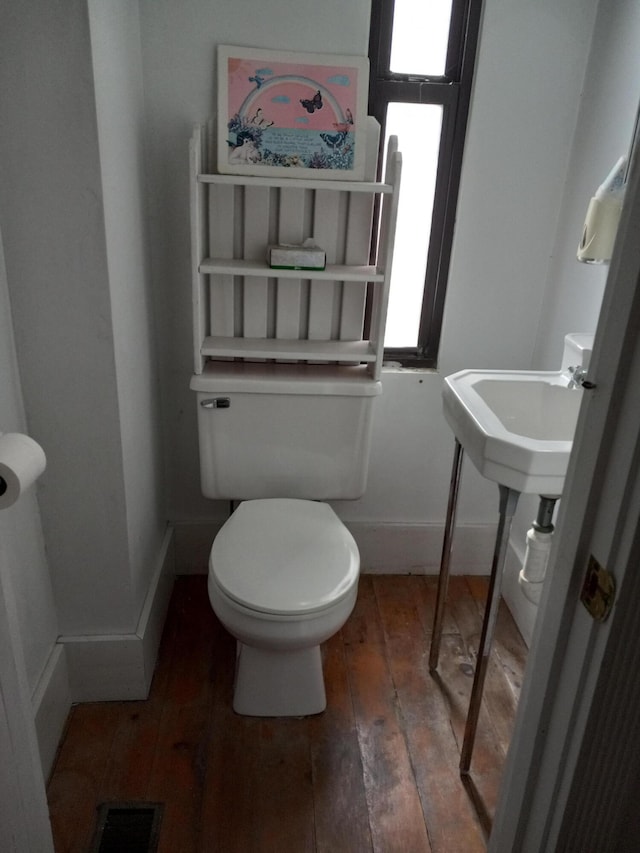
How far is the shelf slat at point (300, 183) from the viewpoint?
5.55 ft

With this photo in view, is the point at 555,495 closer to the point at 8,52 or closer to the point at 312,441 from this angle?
the point at 312,441

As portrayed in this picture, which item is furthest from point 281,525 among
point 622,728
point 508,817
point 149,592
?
point 622,728

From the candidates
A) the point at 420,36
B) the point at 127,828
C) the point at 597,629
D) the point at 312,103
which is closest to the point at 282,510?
the point at 127,828

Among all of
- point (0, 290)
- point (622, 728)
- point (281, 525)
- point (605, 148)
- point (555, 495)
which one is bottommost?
point (281, 525)

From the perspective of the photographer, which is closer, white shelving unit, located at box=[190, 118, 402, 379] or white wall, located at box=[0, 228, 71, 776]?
white wall, located at box=[0, 228, 71, 776]

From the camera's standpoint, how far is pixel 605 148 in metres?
1.72

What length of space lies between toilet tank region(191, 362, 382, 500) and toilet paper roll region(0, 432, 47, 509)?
981mm

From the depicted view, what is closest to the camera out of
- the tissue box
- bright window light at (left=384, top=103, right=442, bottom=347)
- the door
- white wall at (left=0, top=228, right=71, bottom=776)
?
Answer: the door

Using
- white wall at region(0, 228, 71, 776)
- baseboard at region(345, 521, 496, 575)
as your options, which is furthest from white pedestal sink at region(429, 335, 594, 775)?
white wall at region(0, 228, 71, 776)

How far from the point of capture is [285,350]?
6.14 ft

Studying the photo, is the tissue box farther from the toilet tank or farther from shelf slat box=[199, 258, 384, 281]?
the toilet tank

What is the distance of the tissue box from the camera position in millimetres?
1794

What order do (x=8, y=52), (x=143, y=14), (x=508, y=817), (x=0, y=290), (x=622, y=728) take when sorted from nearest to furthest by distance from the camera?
(x=622, y=728) → (x=508, y=817) → (x=8, y=52) → (x=0, y=290) → (x=143, y=14)

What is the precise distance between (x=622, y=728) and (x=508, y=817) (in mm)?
294
